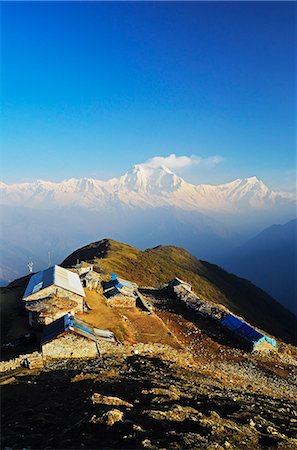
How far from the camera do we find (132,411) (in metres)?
15.2

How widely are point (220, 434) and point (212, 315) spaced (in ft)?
108

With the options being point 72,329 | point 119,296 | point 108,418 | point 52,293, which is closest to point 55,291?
point 52,293

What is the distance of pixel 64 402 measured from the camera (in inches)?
681

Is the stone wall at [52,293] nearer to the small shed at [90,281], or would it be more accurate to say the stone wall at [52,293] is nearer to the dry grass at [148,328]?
the dry grass at [148,328]

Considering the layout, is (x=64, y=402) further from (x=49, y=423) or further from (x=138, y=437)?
(x=138, y=437)

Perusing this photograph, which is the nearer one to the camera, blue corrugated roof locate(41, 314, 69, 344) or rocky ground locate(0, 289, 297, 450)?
rocky ground locate(0, 289, 297, 450)

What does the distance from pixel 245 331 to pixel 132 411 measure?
2829 centimetres

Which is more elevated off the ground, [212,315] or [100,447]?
[100,447]

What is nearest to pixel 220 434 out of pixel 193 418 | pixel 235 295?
pixel 193 418

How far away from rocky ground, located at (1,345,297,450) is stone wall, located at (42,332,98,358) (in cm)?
164

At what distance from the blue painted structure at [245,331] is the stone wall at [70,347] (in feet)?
62.4

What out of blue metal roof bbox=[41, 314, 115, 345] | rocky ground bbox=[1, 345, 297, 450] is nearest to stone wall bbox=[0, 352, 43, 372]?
rocky ground bbox=[1, 345, 297, 450]

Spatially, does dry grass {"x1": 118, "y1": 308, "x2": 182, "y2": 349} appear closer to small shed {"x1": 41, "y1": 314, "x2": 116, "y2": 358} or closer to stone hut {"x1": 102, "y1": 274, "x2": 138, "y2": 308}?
stone hut {"x1": 102, "y1": 274, "x2": 138, "y2": 308}

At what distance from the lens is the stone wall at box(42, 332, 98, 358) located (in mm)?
26344
